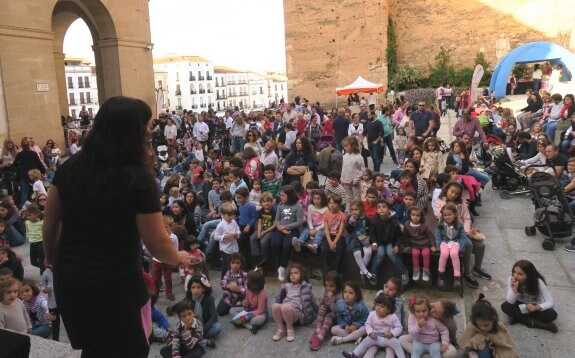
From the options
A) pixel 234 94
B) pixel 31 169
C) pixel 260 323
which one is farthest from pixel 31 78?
pixel 234 94

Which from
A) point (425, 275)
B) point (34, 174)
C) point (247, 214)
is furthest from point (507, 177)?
point (34, 174)

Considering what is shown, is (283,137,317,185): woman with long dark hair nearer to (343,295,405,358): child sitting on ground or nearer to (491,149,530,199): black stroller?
(491,149,530,199): black stroller

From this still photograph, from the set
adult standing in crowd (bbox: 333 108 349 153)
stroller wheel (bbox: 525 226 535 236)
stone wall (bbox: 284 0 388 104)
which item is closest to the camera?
stroller wheel (bbox: 525 226 535 236)

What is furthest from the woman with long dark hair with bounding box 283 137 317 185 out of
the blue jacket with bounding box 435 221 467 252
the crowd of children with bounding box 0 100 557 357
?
the blue jacket with bounding box 435 221 467 252

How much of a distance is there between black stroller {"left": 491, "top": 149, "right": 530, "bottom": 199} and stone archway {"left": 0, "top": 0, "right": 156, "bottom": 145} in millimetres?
11686

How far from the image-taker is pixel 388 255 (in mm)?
5719

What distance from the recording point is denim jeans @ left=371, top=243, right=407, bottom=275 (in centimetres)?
571

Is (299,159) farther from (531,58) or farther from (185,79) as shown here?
(185,79)

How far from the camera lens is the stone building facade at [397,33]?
86.9 feet

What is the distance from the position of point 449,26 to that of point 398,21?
292 cm

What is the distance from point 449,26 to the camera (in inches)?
1097

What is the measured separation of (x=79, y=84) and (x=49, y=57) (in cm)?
6184

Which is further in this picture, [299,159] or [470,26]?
[470,26]

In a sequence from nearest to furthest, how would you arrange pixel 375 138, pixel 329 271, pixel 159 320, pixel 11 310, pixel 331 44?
pixel 11 310
pixel 159 320
pixel 329 271
pixel 375 138
pixel 331 44
